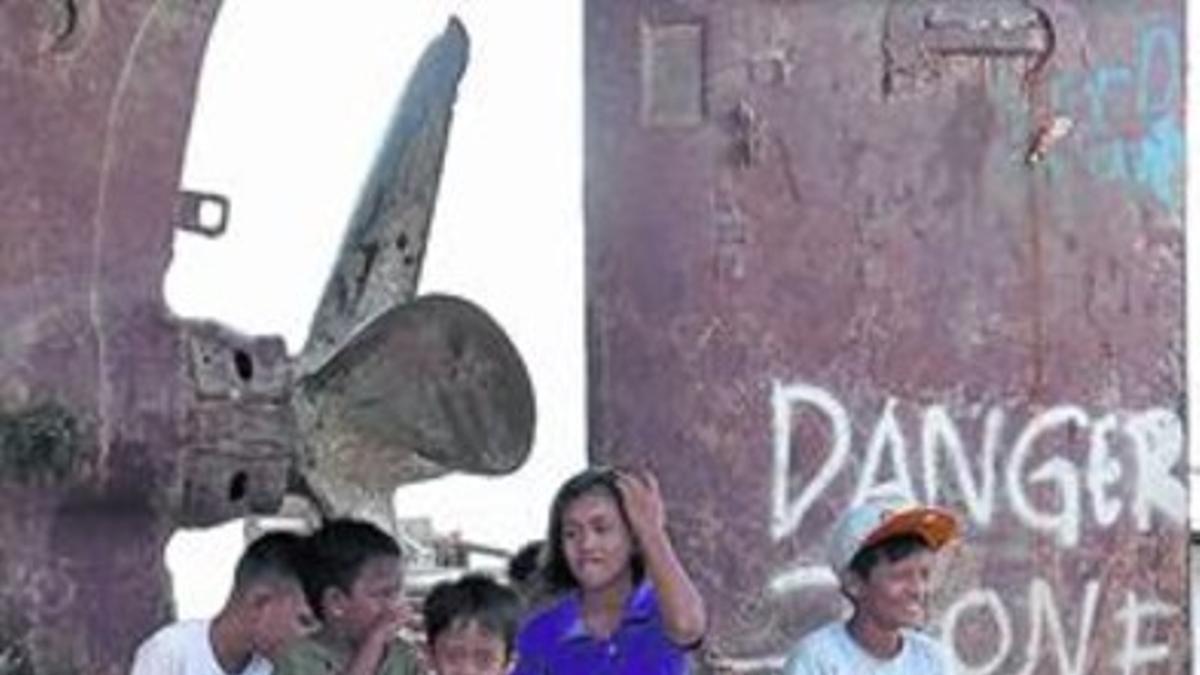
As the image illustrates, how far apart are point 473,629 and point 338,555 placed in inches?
13.5

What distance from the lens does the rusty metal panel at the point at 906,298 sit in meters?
6.12

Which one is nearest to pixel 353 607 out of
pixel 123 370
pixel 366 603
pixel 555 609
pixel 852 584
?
pixel 366 603

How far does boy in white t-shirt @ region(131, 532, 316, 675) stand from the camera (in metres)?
4.86

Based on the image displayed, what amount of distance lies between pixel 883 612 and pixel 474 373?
0.88 metres

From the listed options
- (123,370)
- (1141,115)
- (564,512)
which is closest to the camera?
(564,512)

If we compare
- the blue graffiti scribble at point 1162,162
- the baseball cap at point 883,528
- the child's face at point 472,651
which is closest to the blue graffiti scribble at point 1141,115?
the blue graffiti scribble at point 1162,162

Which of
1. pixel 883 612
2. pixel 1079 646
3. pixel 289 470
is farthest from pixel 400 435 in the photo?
pixel 1079 646

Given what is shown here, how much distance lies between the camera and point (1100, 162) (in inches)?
249

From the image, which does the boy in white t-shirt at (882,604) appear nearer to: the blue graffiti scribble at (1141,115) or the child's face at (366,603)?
the child's face at (366,603)

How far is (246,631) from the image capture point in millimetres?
4922

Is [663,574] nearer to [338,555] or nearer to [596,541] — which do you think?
[596,541]

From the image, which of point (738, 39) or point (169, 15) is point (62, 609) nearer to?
point (169, 15)

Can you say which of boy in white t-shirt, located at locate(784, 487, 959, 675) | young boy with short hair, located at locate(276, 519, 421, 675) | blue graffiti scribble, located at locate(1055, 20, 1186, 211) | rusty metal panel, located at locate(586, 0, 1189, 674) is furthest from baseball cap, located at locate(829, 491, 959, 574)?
blue graffiti scribble, located at locate(1055, 20, 1186, 211)

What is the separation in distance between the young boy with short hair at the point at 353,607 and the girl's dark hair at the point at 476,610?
7 centimetres
